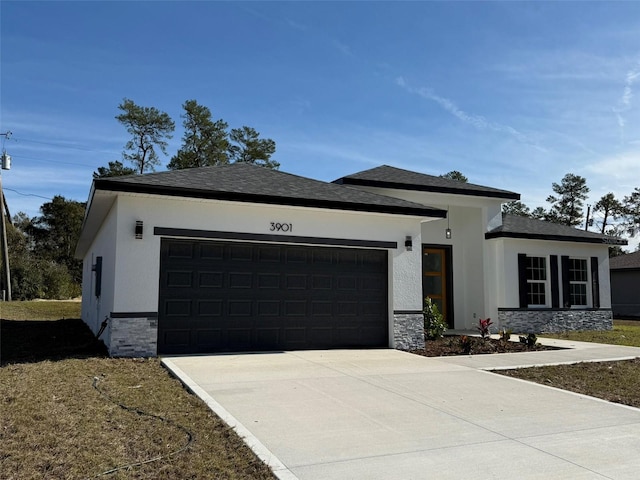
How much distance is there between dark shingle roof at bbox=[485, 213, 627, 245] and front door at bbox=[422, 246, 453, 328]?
157 cm

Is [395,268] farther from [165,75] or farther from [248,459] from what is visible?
[165,75]

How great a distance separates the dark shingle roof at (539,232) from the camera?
1633 centimetres

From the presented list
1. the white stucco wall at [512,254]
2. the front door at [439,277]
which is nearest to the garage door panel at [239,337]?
the front door at [439,277]

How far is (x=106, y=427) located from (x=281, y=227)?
6.27m

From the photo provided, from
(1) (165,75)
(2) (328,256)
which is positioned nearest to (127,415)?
(2) (328,256)

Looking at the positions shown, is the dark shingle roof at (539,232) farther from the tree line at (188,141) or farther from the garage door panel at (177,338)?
the tree line at (188,141)

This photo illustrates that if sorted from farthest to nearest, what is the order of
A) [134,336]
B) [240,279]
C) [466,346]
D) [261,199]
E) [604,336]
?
[604,336], [466,346], [240,279], [261,199], [134,336]

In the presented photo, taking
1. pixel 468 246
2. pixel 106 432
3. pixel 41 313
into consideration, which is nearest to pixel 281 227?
pixel 106 432

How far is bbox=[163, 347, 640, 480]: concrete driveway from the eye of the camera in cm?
432

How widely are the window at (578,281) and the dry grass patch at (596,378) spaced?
7665mm

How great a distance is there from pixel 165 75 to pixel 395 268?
11.1 meters

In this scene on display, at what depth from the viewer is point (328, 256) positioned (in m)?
11.5

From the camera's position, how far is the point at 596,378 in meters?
8.70

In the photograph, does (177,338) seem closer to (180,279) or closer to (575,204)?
(180,279)
